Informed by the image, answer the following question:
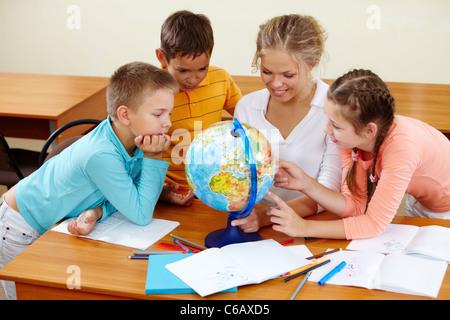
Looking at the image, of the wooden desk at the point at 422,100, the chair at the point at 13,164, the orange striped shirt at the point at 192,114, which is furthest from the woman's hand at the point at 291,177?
the chair at the point at 13,164

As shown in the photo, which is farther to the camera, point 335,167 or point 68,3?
point 68,3

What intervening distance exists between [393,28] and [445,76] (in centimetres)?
71

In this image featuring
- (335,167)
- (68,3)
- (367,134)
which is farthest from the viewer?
(68,3)

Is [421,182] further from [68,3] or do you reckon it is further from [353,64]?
[68,3]

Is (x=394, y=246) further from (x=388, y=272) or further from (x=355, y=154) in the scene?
(x=355, y=154)

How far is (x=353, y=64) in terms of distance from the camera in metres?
5.24

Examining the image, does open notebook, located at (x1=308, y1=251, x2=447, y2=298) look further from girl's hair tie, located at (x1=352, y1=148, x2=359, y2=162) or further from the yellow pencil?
girl's hair tie, located at (x1=352, y1=148, x2=359, y2=162)

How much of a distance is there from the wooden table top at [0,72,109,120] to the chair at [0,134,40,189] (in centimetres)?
29

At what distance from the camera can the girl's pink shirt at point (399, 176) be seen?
163 centimetres

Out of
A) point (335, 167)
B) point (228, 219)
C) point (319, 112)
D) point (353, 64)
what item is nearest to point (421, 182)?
point (335, 167)

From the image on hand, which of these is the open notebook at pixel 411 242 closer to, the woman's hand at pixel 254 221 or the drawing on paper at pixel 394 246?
the drawing on paper at pixel 394 246

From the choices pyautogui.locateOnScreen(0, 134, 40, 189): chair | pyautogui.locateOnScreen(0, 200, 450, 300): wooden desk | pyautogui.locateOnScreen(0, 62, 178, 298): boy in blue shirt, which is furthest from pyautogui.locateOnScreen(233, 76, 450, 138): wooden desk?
pyautogui.locateOnScreen(0, 62, 178, 298): boy in blue shirt

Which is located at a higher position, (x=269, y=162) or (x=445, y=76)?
(x=269, y=162)

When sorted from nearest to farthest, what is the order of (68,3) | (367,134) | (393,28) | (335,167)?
1. (367,134)
2. (335,167)
3. (393,28)
4. (68,3)
